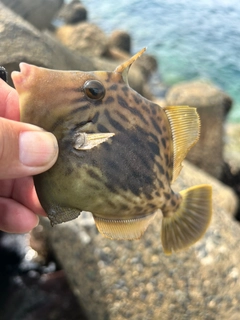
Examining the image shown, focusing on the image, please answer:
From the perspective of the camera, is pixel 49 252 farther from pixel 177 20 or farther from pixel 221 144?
pixel 177 20

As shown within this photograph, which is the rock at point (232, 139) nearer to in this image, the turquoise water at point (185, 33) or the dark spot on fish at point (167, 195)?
the turquoise water at point (185, 33)

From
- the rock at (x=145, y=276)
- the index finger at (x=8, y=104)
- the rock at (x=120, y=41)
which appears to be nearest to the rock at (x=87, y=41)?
the rock at (x=120, y=41)

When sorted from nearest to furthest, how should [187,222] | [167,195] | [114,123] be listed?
[114,123] → [167,195] → [187,222]

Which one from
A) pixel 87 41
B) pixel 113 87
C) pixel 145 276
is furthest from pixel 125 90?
pixel 87 41

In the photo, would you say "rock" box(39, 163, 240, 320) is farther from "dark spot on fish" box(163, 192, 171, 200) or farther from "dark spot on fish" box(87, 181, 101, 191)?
"dark spot on fish" box(87, 181, 101, 191)

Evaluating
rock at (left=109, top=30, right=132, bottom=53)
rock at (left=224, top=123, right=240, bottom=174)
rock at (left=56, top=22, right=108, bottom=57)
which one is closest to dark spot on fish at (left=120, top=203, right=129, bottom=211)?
rock at (left=224, top=123, right=240, bottom=174)

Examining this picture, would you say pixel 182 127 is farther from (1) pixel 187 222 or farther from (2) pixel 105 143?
(1) pixel 187 222

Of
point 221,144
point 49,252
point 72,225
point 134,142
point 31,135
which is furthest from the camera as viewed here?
point 221,144

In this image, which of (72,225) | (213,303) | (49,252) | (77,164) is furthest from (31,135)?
(49,252)
